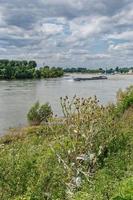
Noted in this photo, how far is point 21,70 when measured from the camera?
4990 inches

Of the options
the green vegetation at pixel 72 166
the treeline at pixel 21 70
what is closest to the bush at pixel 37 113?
the green vegetation at pixel 72 166

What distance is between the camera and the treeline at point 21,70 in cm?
12300

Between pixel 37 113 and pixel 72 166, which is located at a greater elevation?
pixel 72 166

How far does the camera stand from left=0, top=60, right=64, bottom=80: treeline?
123 meters

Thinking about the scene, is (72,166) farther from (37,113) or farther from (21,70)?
(21,70)

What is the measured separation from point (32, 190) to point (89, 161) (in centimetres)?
189

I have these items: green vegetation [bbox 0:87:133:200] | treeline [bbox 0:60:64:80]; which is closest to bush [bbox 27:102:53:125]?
green vegetation [bbox 0:87:133:200]

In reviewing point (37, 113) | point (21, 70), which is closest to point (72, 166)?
point (37, 113)

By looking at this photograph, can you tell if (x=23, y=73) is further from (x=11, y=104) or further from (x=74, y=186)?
(x=74, y=186)

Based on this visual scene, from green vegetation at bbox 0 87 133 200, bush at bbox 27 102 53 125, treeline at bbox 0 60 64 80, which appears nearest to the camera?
green vegetation at bbox 0 87 133 200

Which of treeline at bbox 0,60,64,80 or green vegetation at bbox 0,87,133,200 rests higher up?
green vegetation at bbox 0,87,133,200

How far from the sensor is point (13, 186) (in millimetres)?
8953

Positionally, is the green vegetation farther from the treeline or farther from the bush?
the treeline

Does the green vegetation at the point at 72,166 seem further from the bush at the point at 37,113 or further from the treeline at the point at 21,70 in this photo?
the treeline at the point at 21,70
